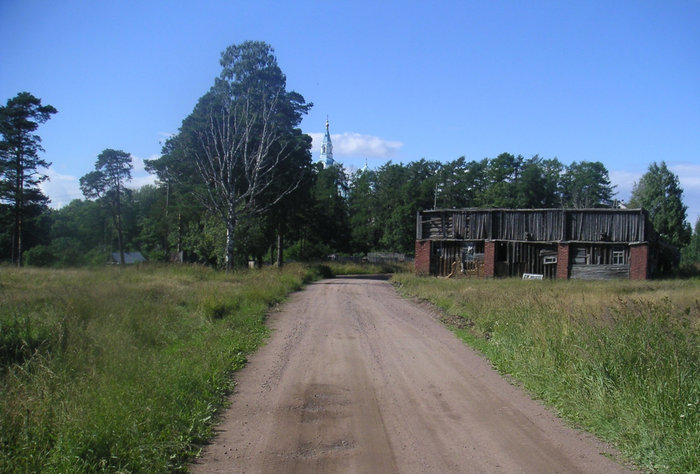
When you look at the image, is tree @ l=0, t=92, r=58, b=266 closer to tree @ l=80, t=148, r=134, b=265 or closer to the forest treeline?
the forest treeline

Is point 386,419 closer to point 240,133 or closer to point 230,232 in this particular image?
point 230,232

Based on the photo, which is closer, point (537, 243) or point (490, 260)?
point (537, 243)

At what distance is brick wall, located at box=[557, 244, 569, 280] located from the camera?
3784 centimetres

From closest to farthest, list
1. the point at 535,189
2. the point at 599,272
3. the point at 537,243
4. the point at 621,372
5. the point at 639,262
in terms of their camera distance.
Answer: the point at 621,372 → the point at 639,262 → the point at 599,272 → the point at 537,243 → the point at 535,189

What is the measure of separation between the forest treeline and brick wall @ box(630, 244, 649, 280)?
2383 centimetres

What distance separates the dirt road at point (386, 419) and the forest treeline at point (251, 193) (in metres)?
18.4

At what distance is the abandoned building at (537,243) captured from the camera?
37094 millimetres

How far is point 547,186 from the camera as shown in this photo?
8112 centimetres

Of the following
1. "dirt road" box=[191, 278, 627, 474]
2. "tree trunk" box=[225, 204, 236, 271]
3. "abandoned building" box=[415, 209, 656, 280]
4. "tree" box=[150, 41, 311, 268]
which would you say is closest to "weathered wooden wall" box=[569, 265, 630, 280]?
"abandoned building" box=[415, 209, 656, 280]

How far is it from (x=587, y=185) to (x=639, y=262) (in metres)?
52.1

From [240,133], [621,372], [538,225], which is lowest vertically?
[621,372]

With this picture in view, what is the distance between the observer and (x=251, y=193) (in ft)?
117

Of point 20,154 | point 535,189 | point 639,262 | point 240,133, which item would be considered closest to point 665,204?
point 535,189

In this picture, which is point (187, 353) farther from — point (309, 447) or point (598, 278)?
point (598, 278)
